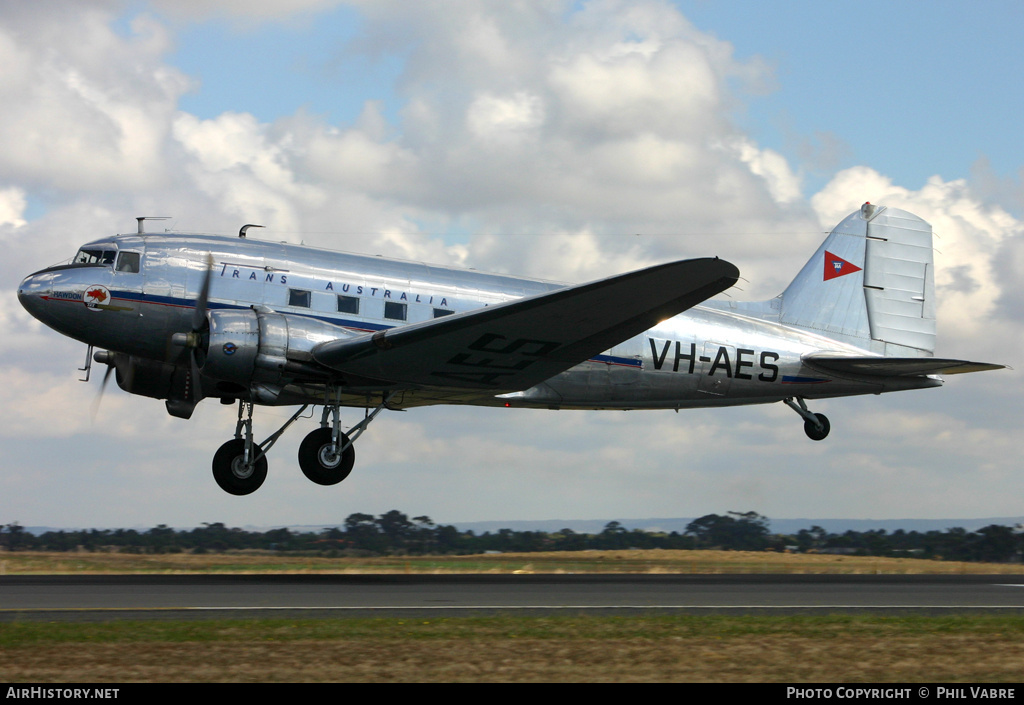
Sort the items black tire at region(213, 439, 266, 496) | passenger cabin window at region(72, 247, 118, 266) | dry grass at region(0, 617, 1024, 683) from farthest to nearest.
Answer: black tire at region(213, 439, 266, 496) → passenger cabin window at region(72, 247, 118, 266) → dry grass at region(0, 617, 1024, 683)

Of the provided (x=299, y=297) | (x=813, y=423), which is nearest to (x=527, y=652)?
(x=299, y=297)

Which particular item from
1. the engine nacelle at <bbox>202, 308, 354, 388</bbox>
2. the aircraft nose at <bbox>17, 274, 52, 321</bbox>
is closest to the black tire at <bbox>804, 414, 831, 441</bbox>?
the engine nacelle at <bbox>202, 308, 354, 388</bbox>

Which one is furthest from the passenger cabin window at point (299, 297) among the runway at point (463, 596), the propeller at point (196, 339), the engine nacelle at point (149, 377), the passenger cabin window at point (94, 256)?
the runway at point (463, 596)

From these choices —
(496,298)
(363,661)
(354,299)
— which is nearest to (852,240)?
(496,298)

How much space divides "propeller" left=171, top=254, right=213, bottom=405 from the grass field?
6974mm

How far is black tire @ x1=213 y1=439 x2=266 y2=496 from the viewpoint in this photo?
1847 centimetres

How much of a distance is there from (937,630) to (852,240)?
14.8 metres

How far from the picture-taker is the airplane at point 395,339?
16.4 meters

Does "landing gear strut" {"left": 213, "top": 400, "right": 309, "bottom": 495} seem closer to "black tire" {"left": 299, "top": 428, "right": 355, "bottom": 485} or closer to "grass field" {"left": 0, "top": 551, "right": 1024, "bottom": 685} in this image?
"black tire" {"left": 299, "top": 428, "right": 355, "bottom": 485}

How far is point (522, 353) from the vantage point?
58.1ft

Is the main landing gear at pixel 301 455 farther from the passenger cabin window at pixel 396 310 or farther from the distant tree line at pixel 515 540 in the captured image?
the distant tree line at pixel 515 540

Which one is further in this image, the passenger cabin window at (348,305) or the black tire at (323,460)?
the passenger cabin window at (348,305)

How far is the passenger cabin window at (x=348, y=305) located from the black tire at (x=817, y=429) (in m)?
10.1

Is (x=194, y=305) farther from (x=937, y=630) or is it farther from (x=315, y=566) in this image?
(x=937, y=630)
